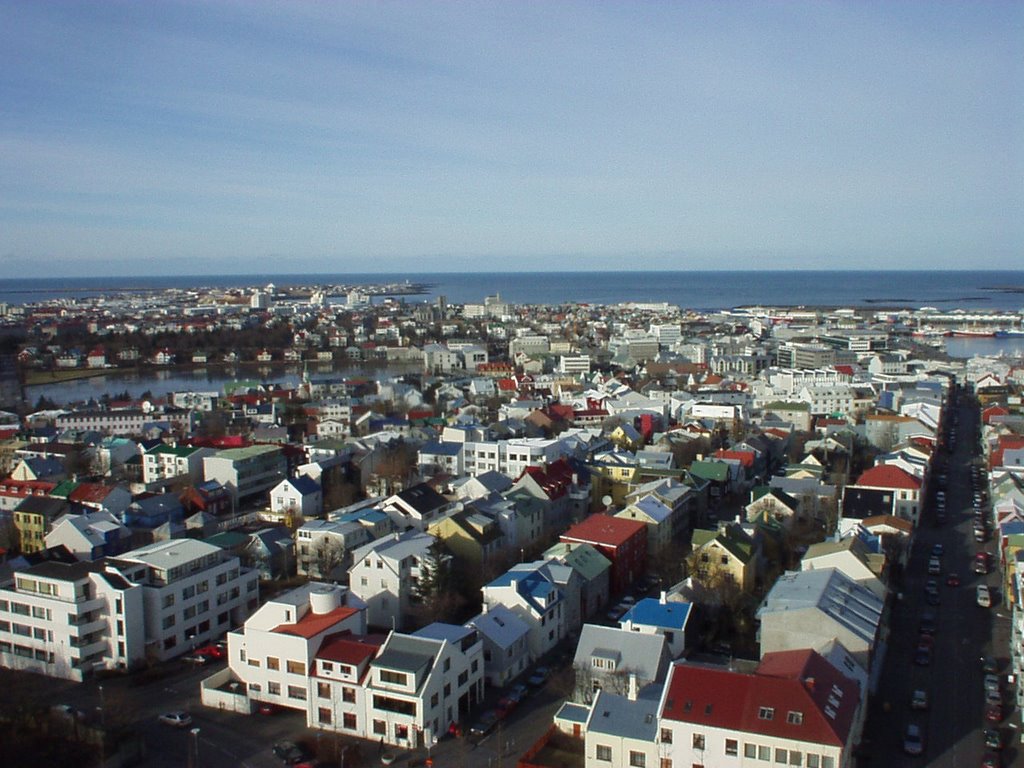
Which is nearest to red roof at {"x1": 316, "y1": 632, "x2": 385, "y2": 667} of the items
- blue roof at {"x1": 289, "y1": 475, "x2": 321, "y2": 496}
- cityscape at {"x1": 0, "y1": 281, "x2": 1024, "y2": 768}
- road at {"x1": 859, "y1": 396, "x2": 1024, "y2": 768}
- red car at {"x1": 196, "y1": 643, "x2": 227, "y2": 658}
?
cityscape at {"x1": 0, "y1": 281, "x2": 1024, "y2": 768}

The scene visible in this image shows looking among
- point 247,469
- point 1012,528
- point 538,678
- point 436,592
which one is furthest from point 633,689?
point 247,469

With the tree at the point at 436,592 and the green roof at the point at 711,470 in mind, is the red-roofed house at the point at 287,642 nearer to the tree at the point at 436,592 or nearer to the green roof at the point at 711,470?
the tree at the point at 436,592

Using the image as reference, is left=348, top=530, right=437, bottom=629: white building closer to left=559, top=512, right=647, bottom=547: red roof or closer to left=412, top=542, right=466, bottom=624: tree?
left=412, top=542, right=466, bottom=624: tree

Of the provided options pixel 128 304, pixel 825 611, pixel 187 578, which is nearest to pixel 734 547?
pixel 825 611

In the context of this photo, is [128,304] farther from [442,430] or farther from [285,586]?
[285,586]

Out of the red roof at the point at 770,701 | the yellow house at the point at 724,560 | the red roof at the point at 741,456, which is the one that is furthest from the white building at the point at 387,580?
the red roof at the point at 741,456
